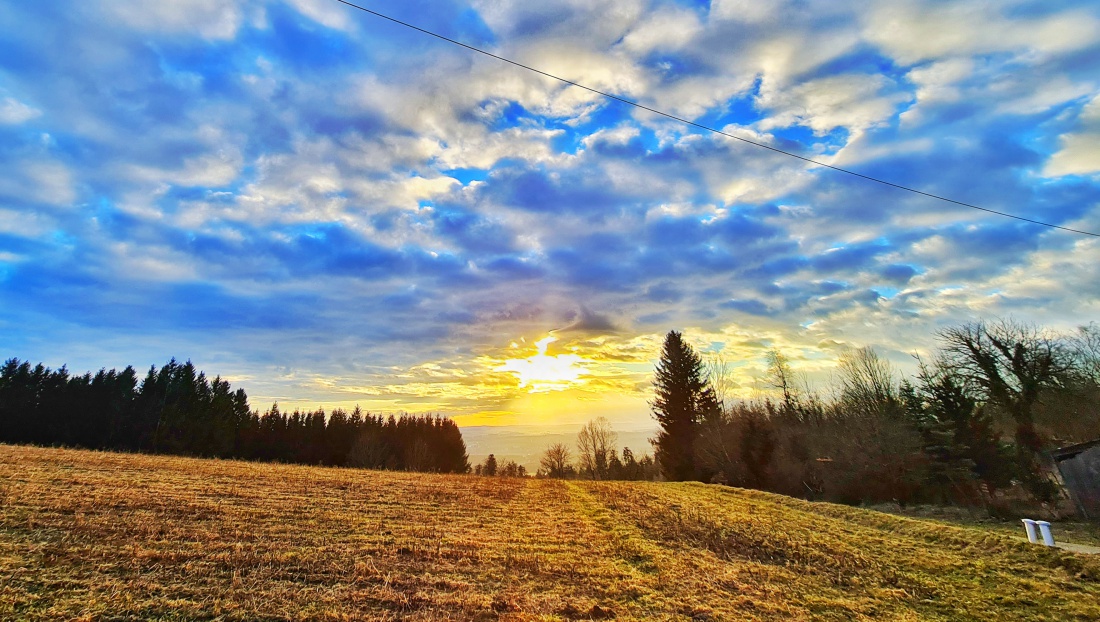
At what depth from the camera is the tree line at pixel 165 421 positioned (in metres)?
54.7

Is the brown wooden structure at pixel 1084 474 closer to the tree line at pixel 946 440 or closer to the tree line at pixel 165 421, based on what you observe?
the tree line at pixel 946 440

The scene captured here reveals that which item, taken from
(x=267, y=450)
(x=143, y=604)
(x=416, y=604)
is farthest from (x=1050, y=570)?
(x=267, y=450)

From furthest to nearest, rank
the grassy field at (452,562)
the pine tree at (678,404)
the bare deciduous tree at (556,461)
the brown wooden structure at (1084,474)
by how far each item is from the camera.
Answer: the bare deciduous tree at (556,461), the pine tree at (678,404), the brown wooden structure at (1084,474), the grassy field at (452,562)

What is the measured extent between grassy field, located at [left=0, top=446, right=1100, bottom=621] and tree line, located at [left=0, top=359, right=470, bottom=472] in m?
43.3

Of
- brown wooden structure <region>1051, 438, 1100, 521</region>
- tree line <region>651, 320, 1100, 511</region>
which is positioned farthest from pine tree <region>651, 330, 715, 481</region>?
brown wooden structure <region>1051, 438, 1100, 521</region>

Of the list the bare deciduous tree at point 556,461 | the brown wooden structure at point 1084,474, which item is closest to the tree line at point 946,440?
the brown wooden structure at point 1084,474

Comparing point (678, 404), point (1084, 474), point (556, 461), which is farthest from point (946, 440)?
point (556, 461)

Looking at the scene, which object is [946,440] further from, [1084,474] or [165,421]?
[165,421]

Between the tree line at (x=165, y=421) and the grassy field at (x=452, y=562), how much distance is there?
43303 mm

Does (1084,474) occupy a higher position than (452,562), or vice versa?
A: (1084,474)

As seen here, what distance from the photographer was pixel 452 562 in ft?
32.6

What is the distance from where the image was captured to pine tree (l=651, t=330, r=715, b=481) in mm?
45906

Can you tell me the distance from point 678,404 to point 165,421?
6637 centimetres

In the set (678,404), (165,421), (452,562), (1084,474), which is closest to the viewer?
(452,562)
